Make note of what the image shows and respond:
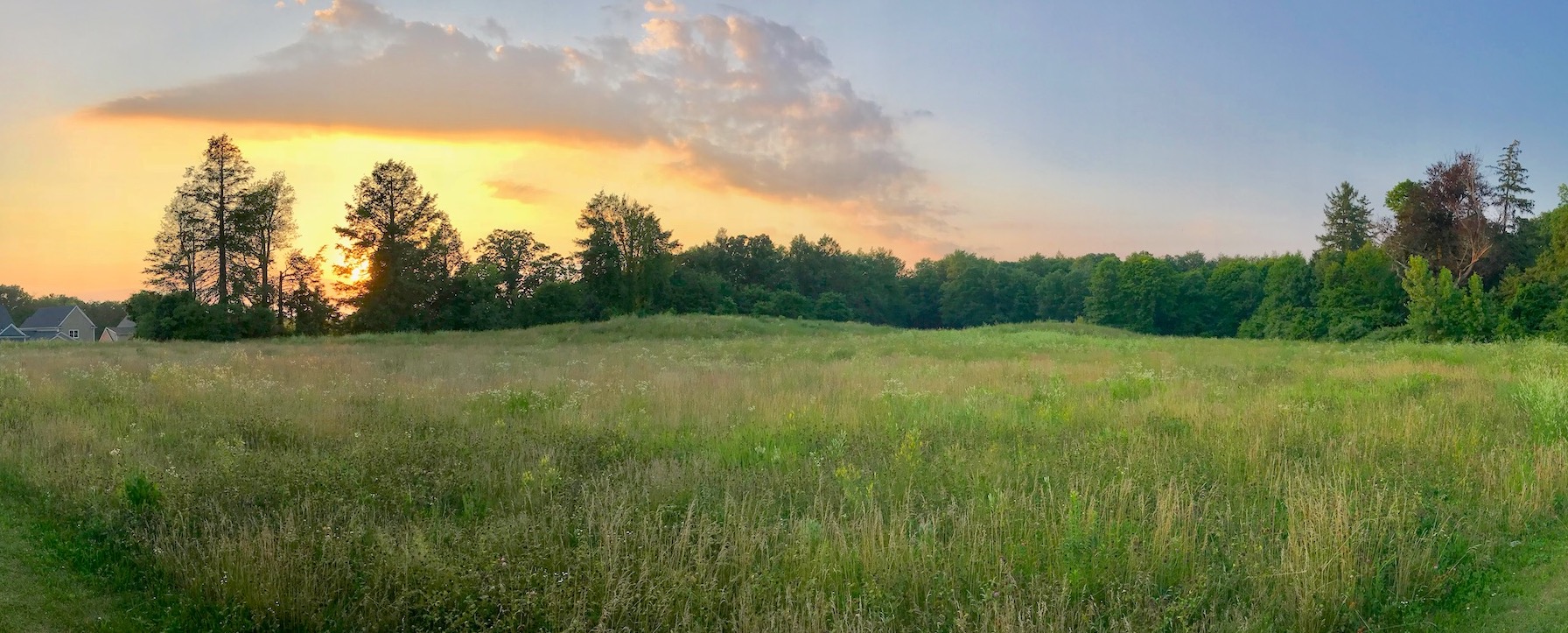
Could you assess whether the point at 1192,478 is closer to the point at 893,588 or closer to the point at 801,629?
the point at 893,588

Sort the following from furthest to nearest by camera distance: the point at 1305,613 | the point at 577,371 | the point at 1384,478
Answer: the point at 577,371 → the point at 1384,478 → the point at 1305,613

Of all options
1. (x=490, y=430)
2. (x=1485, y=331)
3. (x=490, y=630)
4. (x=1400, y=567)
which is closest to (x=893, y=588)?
(x=490, y=630)

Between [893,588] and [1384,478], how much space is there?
5839 mm

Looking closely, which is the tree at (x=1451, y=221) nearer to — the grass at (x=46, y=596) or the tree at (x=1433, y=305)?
the tree at (x=1433, y=305)

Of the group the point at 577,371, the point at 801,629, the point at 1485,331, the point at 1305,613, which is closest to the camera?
the point at 801,629

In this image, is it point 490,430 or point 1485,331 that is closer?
point 490,430

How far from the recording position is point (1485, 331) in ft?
159

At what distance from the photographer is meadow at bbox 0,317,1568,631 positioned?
17.6 feet

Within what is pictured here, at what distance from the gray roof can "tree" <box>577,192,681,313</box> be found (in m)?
56.1

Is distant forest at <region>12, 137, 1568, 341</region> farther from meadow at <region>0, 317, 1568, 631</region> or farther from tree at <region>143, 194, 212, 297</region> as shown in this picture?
meadow at <region>0, 317, 1568, 631</region>

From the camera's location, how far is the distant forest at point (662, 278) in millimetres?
47844

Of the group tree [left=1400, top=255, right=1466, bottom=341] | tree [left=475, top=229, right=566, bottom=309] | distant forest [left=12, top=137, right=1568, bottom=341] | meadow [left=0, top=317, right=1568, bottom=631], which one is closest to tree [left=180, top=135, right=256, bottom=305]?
distant forest [left=12, top=137, right=1568, bottom=341]

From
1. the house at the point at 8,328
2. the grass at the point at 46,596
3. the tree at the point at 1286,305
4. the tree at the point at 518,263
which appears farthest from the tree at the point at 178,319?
the tree at the point at 1286,305

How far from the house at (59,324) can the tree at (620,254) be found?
52747mm
